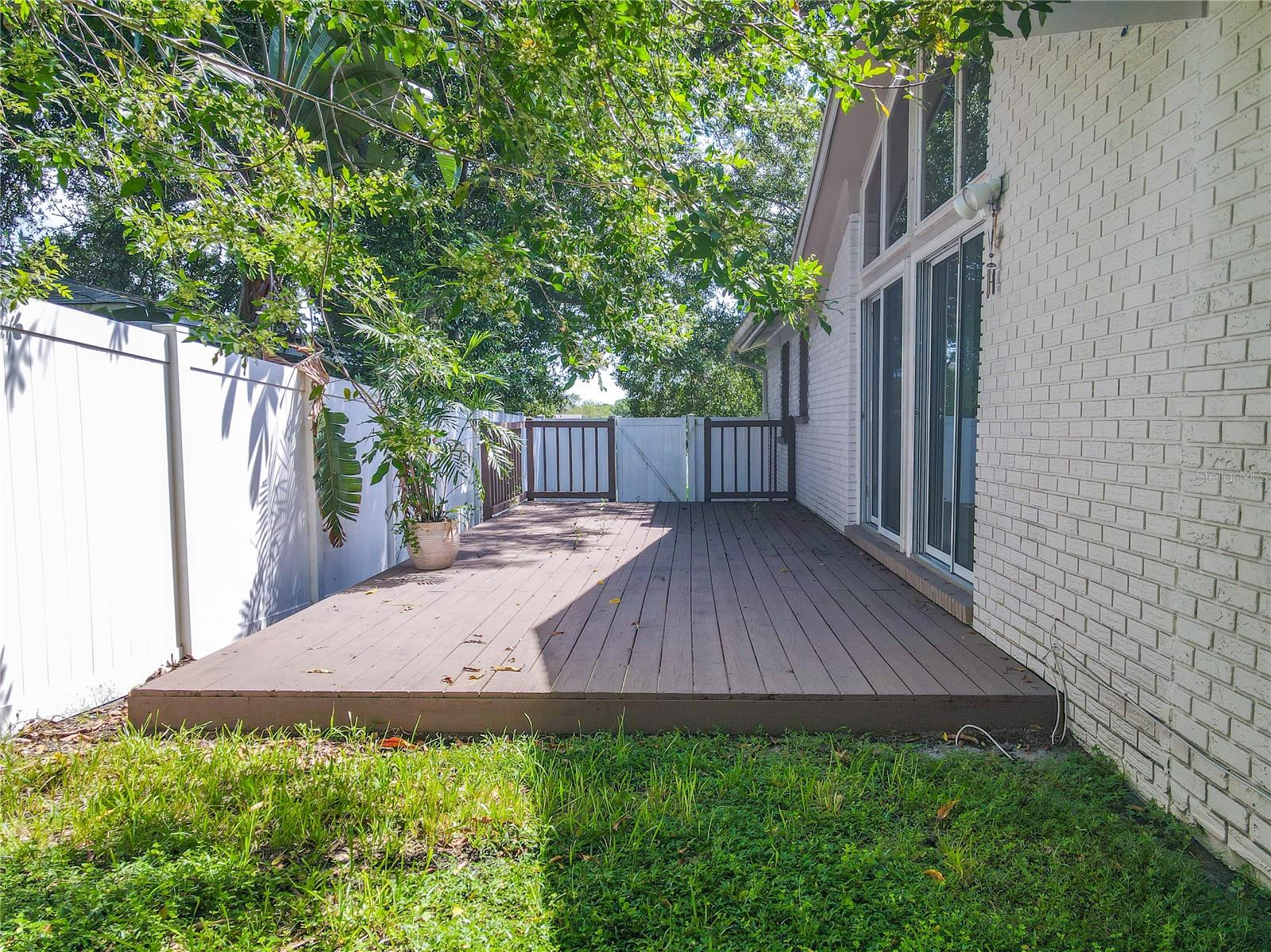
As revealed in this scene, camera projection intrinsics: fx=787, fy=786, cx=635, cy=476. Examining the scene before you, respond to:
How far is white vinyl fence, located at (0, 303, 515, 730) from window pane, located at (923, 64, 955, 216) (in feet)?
14.3

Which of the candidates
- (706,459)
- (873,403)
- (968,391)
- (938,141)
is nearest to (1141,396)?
(968,391)

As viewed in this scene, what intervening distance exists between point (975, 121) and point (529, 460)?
8.76m

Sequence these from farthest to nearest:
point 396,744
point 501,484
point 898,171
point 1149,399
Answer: point 501,484, point 898,171, point 396,744, point 1149,399

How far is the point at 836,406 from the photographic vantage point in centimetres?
827

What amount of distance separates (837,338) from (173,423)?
619 cm

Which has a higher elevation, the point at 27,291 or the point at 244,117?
the point at 244,117

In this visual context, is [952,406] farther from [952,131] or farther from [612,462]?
[612,462]

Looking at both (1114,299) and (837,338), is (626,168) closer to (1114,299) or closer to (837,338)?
(1114,299)

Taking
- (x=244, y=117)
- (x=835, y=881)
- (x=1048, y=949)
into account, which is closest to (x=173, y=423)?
(x=244, y=117)

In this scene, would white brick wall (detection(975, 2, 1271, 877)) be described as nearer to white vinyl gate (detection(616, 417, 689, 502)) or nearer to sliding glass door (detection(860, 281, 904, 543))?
sliding glass door (detection(860, 281, 904, 543))

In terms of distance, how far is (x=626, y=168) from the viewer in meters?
3.89

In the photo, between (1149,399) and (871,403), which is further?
(871,403)

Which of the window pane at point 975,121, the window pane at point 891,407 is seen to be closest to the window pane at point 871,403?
the window pane at point 891,407

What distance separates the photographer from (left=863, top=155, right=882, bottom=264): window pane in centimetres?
686
